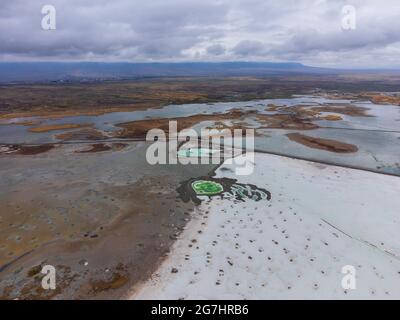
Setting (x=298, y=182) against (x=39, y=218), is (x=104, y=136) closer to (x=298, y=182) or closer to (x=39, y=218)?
(x=39, y=218)

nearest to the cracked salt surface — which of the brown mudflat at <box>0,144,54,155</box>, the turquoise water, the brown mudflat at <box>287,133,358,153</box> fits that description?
the turquoise water

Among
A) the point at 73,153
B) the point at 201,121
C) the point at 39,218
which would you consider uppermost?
the point at 201,121

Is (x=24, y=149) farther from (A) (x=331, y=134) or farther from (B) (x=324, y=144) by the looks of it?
(A) (x=331, y=134)

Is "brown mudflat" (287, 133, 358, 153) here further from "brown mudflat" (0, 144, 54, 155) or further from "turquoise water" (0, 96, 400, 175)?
"brown mudflat" (0, 144, 54, 155)

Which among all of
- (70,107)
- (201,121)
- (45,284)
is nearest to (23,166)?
(45,284)

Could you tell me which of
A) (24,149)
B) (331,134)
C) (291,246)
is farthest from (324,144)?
(24,149)

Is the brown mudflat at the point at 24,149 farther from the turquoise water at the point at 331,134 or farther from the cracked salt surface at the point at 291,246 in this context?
the cracked salt surface at the point at 291,246
